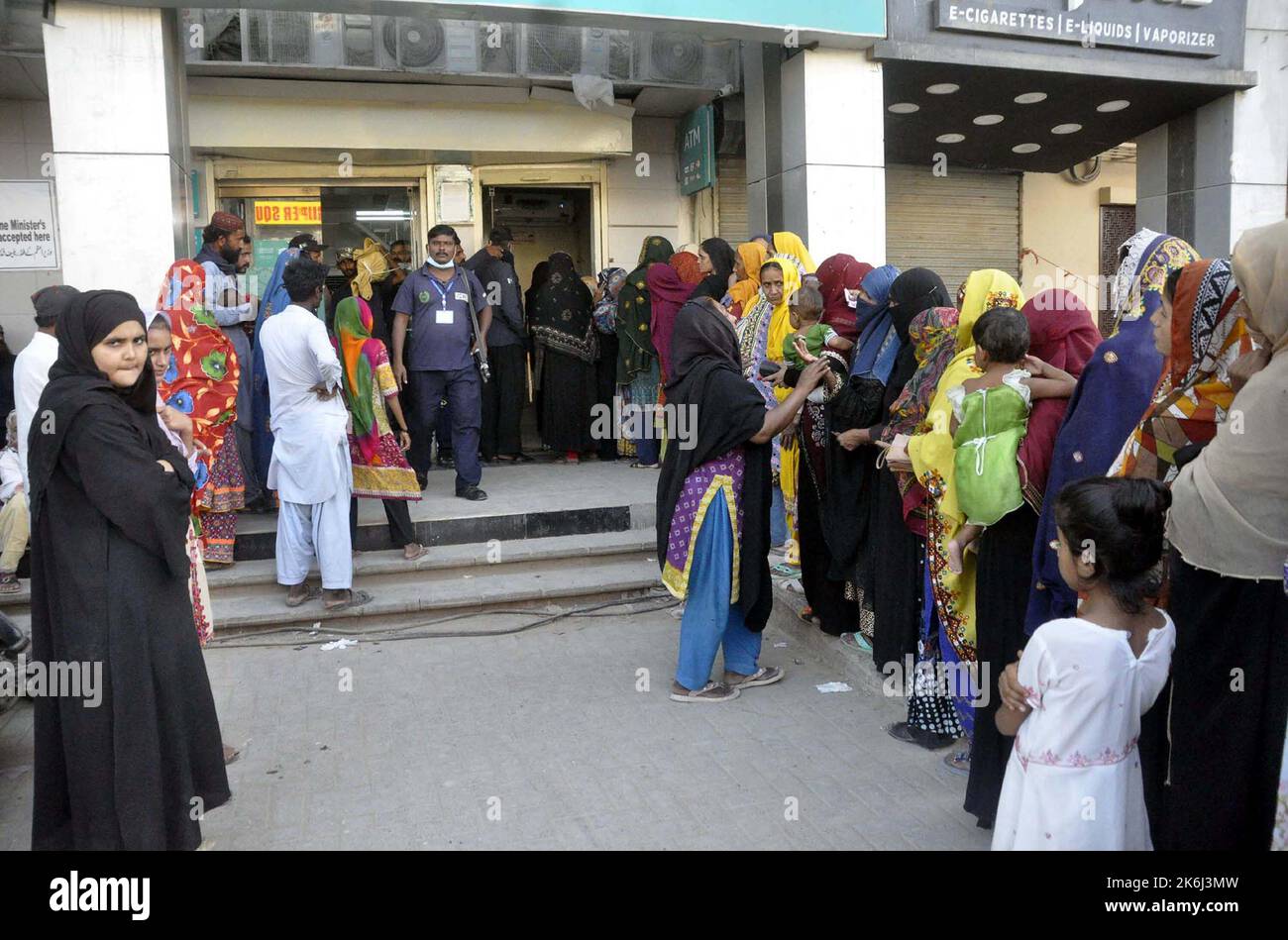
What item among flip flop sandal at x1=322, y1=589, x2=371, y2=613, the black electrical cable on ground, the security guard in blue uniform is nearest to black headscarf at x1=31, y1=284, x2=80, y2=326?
the black electrical cable on ground

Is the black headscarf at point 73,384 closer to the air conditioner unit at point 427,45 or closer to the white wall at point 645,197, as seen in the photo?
the air conditioner unit at point 427,45

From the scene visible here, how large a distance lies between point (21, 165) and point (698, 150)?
19.5 feet

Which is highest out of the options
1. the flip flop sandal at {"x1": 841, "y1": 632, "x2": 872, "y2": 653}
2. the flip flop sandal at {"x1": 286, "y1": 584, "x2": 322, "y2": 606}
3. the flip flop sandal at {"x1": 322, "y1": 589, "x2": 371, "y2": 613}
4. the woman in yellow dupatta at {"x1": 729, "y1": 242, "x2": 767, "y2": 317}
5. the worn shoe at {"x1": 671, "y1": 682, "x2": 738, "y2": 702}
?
the woman in yellow dupatta at {"x1": 729, "y1": 242, "x2": 767, "y2": 317}

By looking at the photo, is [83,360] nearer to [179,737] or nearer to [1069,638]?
[179,737]

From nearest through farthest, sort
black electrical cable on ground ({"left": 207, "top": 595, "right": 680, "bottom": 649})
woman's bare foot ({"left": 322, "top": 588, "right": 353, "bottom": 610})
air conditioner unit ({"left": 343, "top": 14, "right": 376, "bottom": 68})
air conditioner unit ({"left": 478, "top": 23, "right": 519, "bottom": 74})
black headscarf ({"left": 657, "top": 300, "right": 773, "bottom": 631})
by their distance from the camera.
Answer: black headscarf ({"left": 657, "top": 300, "right": 773, "bottom": 631}) < black electrical cable on ground ({"left": 207, "top": 595, "right": 680, "bottom": 649}) < woman's bare foot ({"left": 322, "top": 588, "right": 353, "bottom": 610}) < air conditioner unit ({"left": 343, "top": 14, "right": 376, "bottom": 68}) < air conditioner unit ({"left": 478, "top": 23, "right": 519, "bottom": 74})

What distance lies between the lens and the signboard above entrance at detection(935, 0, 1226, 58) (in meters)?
6.95

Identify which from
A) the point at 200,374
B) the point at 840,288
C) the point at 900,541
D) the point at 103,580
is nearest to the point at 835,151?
the point at 840,288

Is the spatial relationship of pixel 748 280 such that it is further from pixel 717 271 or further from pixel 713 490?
pixel 713 490

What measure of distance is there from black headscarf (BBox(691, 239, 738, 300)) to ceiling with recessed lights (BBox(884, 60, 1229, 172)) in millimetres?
1721

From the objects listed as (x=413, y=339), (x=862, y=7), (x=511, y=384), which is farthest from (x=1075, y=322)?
(x=511, y=384)

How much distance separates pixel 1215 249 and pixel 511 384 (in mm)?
5948

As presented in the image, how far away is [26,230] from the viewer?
7672 millimetres

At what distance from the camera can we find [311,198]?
9.77 m

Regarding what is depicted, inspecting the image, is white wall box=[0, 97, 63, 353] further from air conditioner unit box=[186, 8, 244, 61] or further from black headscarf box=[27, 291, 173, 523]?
black headscarf box=[27, 291, 173, 523]
